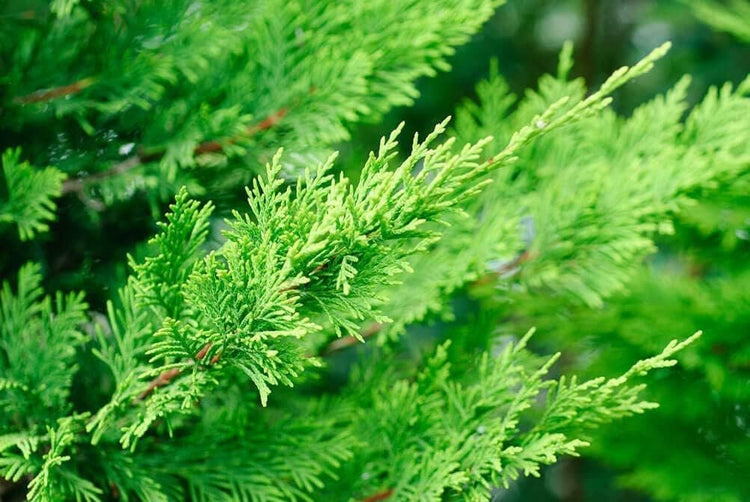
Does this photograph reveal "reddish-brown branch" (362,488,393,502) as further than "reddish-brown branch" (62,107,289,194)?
No

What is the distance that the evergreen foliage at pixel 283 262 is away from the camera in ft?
3.51

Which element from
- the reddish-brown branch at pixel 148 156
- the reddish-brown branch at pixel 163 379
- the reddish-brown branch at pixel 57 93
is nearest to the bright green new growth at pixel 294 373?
the reddish-brown branch at pixel 163 379

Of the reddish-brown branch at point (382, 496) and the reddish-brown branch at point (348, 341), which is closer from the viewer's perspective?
the reddish-brown branch at point (382, 496)

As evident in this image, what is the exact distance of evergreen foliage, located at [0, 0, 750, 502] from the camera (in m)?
1.07

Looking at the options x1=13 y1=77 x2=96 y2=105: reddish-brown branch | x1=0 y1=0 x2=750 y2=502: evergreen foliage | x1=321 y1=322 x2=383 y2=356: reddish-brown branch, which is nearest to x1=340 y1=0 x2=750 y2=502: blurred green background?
x1=0 y1=0 x2=750 y2=502: evergreen foliage

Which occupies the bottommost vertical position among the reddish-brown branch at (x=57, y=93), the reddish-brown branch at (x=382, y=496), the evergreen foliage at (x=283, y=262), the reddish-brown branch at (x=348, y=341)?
the reddish-brown branch at (x=382, y=496)

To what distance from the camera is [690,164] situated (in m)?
1.45

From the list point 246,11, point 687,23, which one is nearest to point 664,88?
point 687,23

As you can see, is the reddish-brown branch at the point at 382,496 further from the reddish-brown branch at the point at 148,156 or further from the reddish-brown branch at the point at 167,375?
the reddish-brown branch at the point at 148,156

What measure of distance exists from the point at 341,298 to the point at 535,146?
912mm

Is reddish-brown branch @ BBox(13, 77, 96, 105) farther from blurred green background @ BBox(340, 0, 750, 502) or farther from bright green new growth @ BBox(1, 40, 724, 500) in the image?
blurred green background @ BBox(340, 0, 750, 502)

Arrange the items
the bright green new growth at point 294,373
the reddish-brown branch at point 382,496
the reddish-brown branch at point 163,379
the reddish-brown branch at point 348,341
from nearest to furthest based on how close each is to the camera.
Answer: the bright green new growth at point 294,373
the reddish-brown branch at point 163,379
the reddish-brown branch at point 382,496
the reddish-brown branch at point 348,341

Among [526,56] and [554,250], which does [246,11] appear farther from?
[526,56]

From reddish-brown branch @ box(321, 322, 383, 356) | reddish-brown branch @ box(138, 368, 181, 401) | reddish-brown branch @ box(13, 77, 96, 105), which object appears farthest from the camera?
reddish-brown branch @ box(321, 322, 383, 356)
